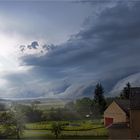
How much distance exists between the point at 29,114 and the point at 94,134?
8.35m

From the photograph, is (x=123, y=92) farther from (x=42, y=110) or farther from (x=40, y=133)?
(x=40, y=133)

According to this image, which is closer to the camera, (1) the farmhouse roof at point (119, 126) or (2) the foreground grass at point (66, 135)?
(1) the farmhouse roof at point (119, 126)

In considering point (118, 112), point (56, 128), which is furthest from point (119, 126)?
point (56, 128)

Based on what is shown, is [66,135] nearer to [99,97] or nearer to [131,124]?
[131,124]

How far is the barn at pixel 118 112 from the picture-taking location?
35.2 metres

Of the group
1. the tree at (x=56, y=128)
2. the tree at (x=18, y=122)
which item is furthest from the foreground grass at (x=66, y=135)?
the tree at (x=18, y=122)

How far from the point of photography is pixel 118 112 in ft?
122

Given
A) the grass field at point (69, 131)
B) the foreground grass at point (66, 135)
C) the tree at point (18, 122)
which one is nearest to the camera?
the foreground grass at point (66, 135)

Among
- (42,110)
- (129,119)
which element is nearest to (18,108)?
(42,110)

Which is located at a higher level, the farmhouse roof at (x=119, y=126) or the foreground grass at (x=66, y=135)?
the farmhouse roof at (x=119, y=126)

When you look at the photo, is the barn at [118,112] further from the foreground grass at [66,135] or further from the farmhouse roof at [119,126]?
the farmhouse roof at [119,126]

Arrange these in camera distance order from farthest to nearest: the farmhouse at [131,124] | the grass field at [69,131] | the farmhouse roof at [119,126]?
the grass field at [69,131]
the farmhouse roof at [119,126]
the farmhouse at [131,124]

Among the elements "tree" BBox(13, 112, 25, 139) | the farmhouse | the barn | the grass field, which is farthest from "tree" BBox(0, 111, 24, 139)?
the farmhouse

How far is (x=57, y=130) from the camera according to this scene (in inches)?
1431
